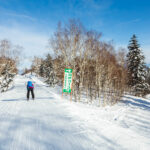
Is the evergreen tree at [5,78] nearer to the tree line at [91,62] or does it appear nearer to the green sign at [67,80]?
the tree line at [91,62]

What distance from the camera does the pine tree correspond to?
22.3 m

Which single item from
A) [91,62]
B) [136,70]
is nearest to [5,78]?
[91,62]

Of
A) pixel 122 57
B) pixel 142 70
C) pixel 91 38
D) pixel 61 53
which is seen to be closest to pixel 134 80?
pixel 142 70

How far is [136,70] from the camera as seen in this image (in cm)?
2288

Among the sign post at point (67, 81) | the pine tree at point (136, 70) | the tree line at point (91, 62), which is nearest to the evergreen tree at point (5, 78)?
the tree line at point (91, 62)

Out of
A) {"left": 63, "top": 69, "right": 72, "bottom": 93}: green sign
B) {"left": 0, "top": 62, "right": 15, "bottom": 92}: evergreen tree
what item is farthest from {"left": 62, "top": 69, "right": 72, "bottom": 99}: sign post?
{"left": 0, "top": 62, "right": 15, "bottom": 92}: evergreen tree

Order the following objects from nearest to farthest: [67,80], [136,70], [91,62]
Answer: [67,80], [91,62], [136,70]

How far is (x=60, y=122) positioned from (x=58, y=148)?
145 cm

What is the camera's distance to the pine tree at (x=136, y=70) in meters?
22.3

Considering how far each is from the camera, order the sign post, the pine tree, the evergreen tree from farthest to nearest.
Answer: the pine tree, the evergreen tree, the sign post

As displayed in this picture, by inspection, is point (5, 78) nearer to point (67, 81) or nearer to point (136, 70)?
point (67, 81)

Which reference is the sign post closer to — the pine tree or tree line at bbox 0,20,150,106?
tree line at bbox 0,20,150,106

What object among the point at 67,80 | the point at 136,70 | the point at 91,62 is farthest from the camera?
the point at 136,70

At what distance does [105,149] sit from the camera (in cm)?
264
